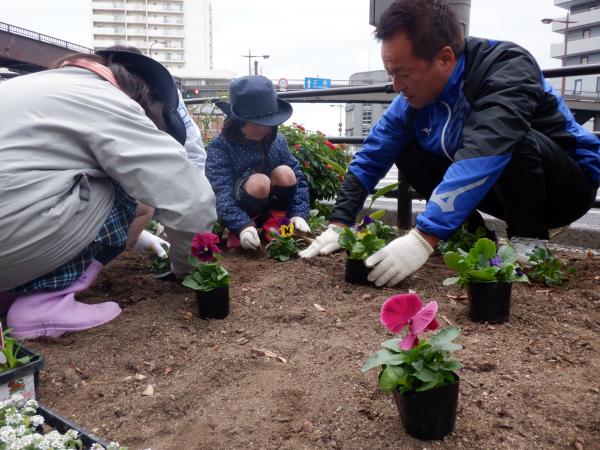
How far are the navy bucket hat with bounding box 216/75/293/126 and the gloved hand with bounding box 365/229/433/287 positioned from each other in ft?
3.37

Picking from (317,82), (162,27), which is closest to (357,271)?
(317,82)

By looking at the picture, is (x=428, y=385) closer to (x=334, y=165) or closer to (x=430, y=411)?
(x=430, y=411)

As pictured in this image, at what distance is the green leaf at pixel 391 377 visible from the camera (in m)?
1.15

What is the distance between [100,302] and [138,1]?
114 meters

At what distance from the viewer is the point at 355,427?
128 centimetres

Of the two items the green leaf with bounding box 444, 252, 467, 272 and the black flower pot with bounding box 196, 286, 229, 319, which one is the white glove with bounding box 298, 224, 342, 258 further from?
the green leaf with bounding box 444, 252, 467, 272

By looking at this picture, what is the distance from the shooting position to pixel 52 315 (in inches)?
73.2

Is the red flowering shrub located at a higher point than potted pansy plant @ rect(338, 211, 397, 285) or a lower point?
higher

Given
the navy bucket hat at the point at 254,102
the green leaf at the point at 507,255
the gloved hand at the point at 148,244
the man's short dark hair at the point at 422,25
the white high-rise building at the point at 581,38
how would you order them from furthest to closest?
the white high-rise building at the point at 581,38 → the navy bucket hat at the point at 254,102 → the gloved hand at the point at 148,244 → the man's short dark hair at the point at 422,25 → the green leaf at the point at 507,255

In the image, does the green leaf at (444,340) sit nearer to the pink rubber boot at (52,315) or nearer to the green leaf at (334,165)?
the pink rubber boot at (52,315)

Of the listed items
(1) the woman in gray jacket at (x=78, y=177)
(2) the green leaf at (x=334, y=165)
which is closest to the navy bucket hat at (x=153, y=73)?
(1) the woman in gray jacket at (x=78, y=177)

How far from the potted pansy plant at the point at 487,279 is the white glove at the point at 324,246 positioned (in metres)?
0.86

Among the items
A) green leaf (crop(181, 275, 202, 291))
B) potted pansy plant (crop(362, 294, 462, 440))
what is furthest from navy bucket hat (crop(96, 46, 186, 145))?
potted pansy plant (crop(362, 294, 462, 440))

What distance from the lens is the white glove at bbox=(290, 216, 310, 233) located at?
306 cm
